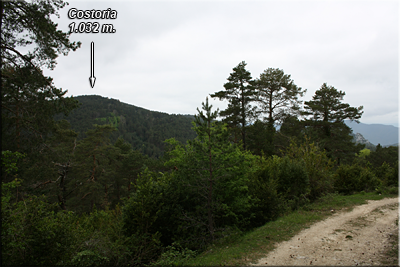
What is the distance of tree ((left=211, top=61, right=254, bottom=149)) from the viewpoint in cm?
2206

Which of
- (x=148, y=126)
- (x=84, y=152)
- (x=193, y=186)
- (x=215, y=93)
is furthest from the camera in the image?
(x=148, y=126)

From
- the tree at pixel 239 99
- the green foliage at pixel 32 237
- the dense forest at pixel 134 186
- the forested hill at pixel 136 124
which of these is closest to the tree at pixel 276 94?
the tree at pixel 239 99

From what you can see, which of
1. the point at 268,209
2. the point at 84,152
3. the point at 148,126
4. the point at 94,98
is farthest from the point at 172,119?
the point at 268,209

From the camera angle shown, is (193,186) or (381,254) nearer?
(381,254)

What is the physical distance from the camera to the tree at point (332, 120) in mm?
23281

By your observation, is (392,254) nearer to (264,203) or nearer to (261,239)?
(261,239)

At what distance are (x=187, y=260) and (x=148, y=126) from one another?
12516 cm

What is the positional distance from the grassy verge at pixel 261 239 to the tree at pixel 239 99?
12.1 meters

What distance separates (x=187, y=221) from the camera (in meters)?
8.00

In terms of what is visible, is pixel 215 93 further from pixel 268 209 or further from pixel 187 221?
pixel 187 221

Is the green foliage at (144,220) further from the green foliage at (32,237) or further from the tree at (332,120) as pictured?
the tree at (332,120)

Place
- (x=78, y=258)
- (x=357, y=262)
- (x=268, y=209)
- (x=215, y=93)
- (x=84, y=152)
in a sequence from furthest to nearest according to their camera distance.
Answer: (x=84, y=152) < (x=215, y=93) < (x=268, y=209) < (x=78, y=258) < (x=357, y=262)

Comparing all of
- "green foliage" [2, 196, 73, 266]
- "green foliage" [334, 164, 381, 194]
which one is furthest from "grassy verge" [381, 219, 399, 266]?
"green foliage" [334, 164, 381, 194]

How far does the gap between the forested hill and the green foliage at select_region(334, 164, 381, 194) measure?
263 feet
